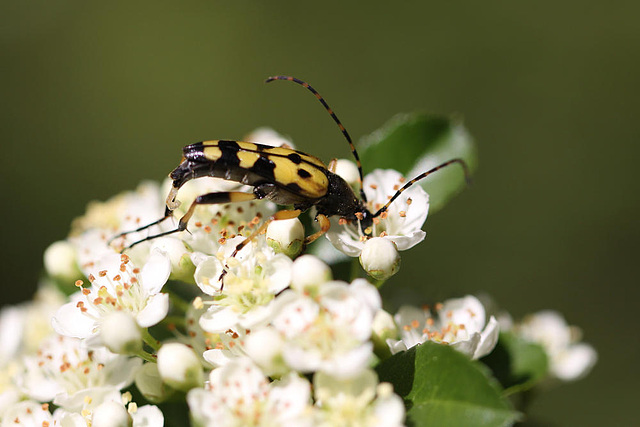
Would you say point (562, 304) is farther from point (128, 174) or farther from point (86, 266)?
point (86, 266)

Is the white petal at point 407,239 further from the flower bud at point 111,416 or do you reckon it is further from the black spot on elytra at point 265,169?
the flower bud at point 111,416

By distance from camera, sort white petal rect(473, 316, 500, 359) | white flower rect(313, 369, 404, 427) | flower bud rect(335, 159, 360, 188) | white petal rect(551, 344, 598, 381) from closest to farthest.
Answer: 1. white flower rect(313, 369, 404, 427)
2. white petal rect(473, 316, 500, 359)
3. flower bud rect(335, 159, 360, 188)
4. white petal rect(551, 344, 598, 381)

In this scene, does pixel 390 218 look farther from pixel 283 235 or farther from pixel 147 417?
pixel 147 417

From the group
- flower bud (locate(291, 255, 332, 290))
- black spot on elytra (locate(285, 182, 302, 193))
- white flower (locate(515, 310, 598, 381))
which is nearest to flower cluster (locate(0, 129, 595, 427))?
flower bud (locate(291, 255, 332, 290))

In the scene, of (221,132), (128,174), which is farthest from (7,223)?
(221,132)

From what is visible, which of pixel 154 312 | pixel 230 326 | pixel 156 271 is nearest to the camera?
pixel 230 326

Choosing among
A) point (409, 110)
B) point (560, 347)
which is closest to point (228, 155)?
point (560, 347)

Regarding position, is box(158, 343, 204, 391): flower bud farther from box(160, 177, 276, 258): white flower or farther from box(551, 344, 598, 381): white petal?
box(551, 344, 598, 381): white petal
